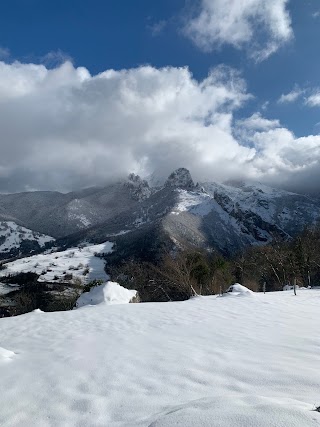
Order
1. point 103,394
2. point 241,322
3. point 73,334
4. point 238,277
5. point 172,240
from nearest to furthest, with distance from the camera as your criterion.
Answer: point 103,394 < point 73,334 < point 241,322 < point 238,277 < point 172,240

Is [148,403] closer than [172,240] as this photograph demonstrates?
Yes

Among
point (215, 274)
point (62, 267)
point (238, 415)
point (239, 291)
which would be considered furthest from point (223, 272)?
point (62, 267)

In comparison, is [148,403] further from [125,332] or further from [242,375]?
[125,332]

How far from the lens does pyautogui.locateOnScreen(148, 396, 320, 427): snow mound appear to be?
10.9 ft

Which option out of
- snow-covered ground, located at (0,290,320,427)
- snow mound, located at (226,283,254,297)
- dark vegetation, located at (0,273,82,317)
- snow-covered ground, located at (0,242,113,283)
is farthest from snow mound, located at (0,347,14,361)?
snow-covered ground, located at (0,242,113,283)

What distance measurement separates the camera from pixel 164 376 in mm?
6359

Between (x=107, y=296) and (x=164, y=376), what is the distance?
60.2ft

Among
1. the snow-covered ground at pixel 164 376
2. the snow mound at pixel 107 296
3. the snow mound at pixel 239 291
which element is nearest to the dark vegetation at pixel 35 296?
the snow mound at pixel 107 296

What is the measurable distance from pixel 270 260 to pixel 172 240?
5417 inches

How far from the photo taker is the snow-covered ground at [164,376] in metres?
4.05

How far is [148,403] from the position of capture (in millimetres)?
5152

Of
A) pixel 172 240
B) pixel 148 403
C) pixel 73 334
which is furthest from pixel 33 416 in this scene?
pixel 172 240

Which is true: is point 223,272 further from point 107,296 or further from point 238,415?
point 238,415

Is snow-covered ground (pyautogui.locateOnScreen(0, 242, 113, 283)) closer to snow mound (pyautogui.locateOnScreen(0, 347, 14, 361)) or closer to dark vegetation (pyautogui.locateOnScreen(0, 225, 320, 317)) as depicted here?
dark vegetation (pyautogui.locateOnScreen(0, 225, 320, 317))
